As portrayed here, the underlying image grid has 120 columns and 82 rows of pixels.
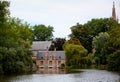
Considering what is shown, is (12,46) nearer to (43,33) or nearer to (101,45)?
(101,45)

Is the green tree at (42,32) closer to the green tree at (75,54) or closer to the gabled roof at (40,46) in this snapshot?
the gabled roof at (40,46)

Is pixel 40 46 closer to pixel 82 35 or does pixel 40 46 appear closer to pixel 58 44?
pixel 58 44

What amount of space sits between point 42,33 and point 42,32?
50 centimetres

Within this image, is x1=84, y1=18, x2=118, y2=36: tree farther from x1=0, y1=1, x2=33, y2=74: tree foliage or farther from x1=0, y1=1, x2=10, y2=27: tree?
x1=0, y1=1, x2=10, y2=27: tree

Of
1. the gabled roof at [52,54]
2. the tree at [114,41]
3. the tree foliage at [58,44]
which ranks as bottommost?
the gabled roof at [52,54]

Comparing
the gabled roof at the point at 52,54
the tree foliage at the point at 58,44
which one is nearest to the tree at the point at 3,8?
the gabled roof at the point at 52,54

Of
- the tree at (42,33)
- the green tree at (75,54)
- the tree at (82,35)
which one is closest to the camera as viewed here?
the green tree at (75,54)

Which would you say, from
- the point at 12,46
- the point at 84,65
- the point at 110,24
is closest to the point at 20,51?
the point at 12,46

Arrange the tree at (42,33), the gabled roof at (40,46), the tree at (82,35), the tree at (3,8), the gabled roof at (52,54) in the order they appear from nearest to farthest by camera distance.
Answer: the tree at (3,8), the gabled roof at (52,54), the gabled roof at (40,46), the tree at (82,35), the tree at (42,33)

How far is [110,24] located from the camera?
372 feet

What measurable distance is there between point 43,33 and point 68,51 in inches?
1294

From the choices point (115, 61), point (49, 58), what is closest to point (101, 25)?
point (49, 58)

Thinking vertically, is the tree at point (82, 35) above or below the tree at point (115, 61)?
above

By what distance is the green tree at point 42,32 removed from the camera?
12900 centimetres
